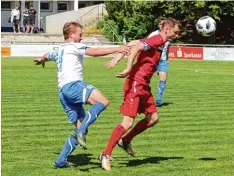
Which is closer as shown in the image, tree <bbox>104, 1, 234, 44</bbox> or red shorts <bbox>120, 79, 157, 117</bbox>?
red shorts <bbox>120, 79, 157, 117</bbox>

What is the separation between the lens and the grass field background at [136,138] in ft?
27.8

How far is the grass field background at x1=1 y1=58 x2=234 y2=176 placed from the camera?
848cm

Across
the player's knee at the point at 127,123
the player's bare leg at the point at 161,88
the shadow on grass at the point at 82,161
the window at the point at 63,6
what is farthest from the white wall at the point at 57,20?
the player's knee at the point at 127,123

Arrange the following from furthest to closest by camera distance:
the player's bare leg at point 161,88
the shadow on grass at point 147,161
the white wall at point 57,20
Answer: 1. the white wall at point 57,20
2. the player's bare leg at point 161,88
3. the shadow on grass at point 147,161

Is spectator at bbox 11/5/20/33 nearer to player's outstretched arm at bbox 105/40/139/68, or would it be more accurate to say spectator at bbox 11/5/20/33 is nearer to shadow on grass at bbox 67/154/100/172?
shadow on grass at bbox 67/154/100/172

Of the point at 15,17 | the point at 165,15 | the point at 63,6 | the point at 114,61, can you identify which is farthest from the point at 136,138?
the point at 63,6

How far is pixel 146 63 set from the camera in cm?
877

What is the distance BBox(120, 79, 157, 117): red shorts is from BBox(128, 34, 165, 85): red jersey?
8cm

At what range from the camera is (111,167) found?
334 inches

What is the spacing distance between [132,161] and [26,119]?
464 centimetres

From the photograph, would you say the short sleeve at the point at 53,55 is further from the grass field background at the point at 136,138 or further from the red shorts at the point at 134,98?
the grass field background at the point at 136,138

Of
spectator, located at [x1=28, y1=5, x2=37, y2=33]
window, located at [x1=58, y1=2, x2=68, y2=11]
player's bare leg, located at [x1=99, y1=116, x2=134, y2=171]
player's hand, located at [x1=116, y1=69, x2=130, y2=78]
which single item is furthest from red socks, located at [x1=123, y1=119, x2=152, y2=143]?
window, located at [x1=58, y1=2, x2=68, y2=11]

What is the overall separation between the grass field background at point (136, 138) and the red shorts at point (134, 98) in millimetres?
720

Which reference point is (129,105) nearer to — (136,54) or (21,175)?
(136,54)
